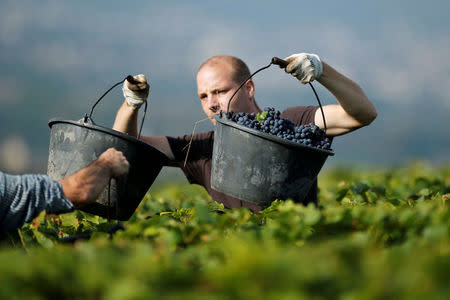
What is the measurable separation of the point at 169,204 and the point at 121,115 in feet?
3.43

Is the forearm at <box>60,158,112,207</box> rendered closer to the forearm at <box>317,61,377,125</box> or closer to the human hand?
the human hand

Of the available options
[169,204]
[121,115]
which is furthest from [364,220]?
[169,204]

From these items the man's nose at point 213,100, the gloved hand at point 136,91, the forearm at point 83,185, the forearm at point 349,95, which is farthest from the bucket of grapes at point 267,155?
the gloved hand at point 136,91

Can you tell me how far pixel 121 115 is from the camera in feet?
12.0

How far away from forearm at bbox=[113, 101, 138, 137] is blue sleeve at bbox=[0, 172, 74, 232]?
5.05 ft

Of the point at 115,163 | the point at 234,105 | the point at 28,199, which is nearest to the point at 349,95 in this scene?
the point at 234,105

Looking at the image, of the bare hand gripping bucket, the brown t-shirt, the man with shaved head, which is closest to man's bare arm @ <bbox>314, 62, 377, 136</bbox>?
the man with shaved head

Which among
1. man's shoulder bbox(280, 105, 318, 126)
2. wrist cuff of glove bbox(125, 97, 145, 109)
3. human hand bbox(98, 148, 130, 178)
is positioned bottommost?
human hand bbox(98, 148, 130, 178)

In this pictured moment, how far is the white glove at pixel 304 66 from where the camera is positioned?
2.73 metres

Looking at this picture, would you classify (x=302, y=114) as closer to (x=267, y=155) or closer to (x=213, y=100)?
(x=213, y=100)

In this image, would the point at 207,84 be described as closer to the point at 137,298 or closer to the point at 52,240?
the point at 52,240

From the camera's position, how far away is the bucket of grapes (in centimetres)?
245

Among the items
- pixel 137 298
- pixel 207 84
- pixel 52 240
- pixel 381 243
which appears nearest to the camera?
pixel 137 298

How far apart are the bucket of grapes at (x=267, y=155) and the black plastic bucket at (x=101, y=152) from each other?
0.50m
